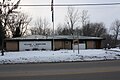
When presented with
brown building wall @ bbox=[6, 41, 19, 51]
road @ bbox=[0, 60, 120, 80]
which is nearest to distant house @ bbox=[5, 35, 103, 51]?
brown building wall @ bbox=[6, 41, 19, 51]

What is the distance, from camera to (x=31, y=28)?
110 meters

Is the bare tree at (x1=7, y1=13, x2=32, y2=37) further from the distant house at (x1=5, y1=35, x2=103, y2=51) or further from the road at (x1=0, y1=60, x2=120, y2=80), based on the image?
the road at (x1=0, y1=60, x2=120, y2=80)

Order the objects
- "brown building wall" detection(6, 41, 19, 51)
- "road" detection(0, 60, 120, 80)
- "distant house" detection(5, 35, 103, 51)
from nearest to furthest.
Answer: "road" detection(0, 60, 120, 80), "distant house" detection(5, 35, 103, 51), "brown building wall" detection(6, 41, 19, 51)

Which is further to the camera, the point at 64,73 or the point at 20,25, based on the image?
the point at 20,25

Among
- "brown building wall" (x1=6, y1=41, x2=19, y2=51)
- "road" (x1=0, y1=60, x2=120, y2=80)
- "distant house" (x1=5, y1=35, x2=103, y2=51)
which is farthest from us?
"brown building wall" (x1=6, y1=41, x2=19, y2=51)

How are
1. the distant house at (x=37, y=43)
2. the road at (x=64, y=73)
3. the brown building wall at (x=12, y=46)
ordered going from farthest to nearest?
the brown building wall at (x=12, y=46), the distant house at (x=37, y=43), the road at (x=64, y=73)

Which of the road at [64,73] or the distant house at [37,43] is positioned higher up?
the road at [64,73]

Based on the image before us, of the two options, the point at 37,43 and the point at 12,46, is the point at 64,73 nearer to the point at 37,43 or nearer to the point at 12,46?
the point at 37,43

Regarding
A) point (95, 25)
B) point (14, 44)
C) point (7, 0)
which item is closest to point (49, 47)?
point (14, 44)

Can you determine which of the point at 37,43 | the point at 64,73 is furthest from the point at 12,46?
the point at 64,73

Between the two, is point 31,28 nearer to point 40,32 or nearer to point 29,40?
point 40,32

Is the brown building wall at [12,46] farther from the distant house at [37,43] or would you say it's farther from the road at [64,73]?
the road at [64,73]

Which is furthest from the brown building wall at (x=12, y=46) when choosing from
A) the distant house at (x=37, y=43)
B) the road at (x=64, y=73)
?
the road at (x=64, y=73)

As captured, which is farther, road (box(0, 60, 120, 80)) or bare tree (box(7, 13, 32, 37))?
bare tree (box(7, 13, 32, 37))
